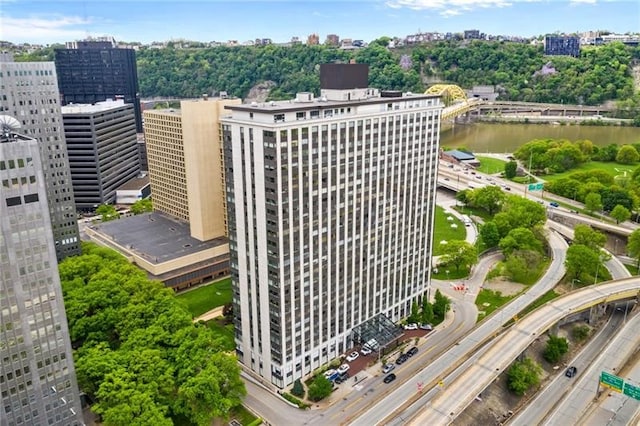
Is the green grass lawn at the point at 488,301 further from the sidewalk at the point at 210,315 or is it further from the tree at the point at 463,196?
the tree at the point at 463,196

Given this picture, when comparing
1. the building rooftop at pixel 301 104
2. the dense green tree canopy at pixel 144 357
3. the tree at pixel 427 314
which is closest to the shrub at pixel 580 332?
the tree at pixel 427 314

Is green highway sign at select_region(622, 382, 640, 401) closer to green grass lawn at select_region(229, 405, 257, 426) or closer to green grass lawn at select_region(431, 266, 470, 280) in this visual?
green grass lawn at select_region(431, 266, 470, 280)

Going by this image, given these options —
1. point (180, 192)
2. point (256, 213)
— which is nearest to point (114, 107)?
point (180, 192)

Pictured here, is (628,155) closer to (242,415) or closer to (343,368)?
(343,368)

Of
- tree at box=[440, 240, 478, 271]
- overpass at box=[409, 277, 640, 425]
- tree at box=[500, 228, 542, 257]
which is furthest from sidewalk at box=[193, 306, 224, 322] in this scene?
tree at box=[500, 228, 542, 257]

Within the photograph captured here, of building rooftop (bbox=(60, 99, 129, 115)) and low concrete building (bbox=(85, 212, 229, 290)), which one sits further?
building rooftop (bbox=(60, 99, 129, 115))

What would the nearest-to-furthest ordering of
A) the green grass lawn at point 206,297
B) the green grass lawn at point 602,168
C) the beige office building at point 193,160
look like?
the green grass lawn at point 206,297, the beige office building at point 193,160, the green grass lawn at point 602,168
